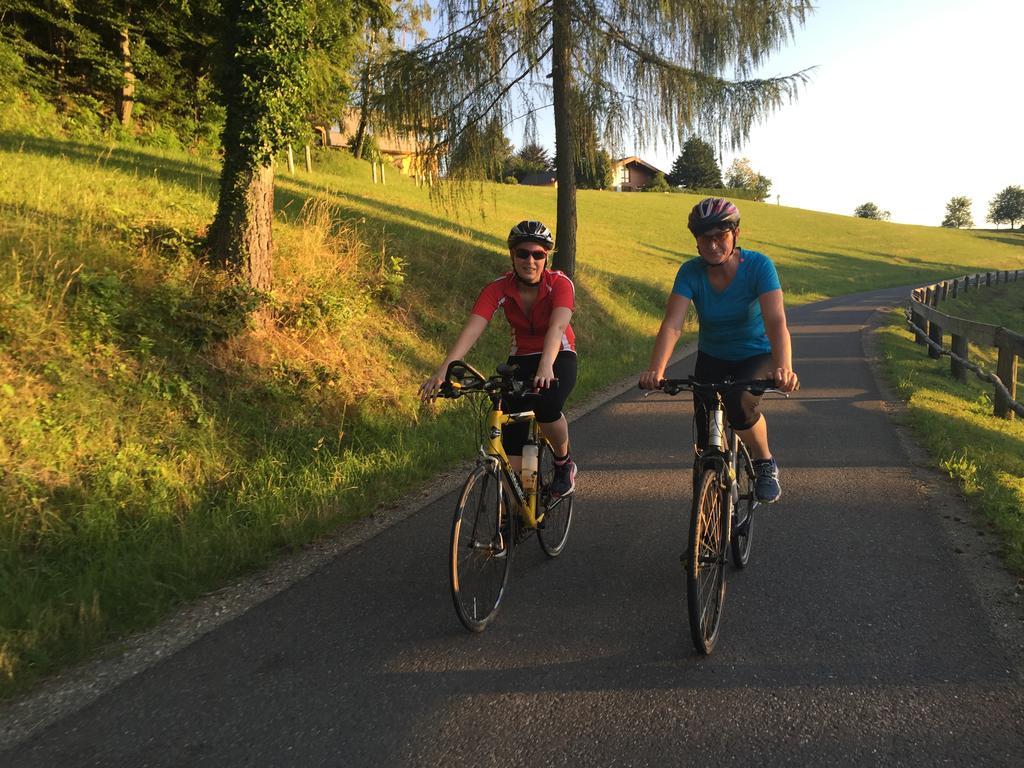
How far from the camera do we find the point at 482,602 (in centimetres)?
333

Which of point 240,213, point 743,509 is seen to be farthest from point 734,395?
point 240,213

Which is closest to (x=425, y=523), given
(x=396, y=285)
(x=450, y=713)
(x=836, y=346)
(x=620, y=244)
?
(x=450, y=713)

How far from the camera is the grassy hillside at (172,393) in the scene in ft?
12.2

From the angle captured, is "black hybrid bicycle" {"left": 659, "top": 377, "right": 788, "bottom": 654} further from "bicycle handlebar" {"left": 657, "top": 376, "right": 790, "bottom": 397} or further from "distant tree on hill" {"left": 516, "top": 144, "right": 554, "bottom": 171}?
"distant tree on hill" {"left": 516, "top": 144, "right": 554, "bottom": 171}

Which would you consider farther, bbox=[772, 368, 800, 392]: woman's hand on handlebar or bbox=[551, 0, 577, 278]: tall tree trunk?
bbox=[551, 0, 577, 278]: tall tree trunk

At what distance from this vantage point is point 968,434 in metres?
6.75

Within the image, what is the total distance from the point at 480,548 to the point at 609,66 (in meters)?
9.45

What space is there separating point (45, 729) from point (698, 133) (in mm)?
11160

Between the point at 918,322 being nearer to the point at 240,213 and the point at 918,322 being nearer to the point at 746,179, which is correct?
the point at 240,213

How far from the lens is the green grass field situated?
456cm

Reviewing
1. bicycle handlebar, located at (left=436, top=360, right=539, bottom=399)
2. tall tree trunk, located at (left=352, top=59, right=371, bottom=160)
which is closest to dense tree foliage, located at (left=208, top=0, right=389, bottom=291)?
tall tree trunk, located at (left=352, top=59, right=371, bottom=160)

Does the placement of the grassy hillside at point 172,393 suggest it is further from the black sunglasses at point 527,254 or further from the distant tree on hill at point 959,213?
the distant tree on hill at point 959,213

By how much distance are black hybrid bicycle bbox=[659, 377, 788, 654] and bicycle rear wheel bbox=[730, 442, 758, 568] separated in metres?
0.27

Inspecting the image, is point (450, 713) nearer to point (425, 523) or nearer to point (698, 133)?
point (425, 523)
